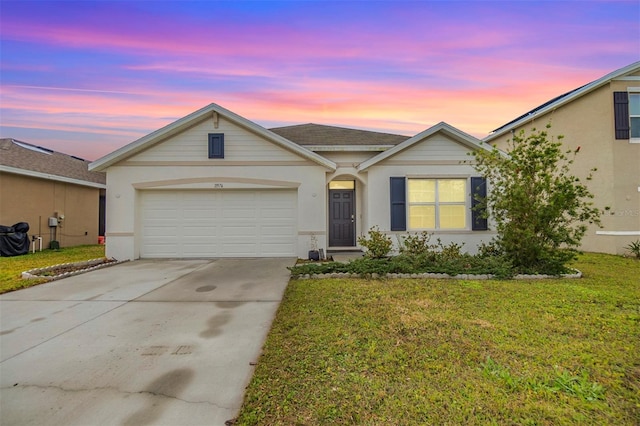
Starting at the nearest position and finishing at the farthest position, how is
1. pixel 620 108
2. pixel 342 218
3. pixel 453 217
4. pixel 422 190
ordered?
pixel 453 217, pixel 422 190, pixel 620 108, pixel 342 218

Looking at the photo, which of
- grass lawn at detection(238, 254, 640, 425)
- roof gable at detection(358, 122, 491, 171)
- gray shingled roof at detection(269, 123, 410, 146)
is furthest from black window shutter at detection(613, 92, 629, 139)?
grass lawn at detection(238, 254, 640, 425)

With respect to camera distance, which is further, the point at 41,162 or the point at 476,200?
the point at 41,162

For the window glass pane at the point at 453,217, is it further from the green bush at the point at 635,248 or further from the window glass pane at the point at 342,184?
the green bush at the point at 635,248

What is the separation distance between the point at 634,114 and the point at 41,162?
24.7 meters

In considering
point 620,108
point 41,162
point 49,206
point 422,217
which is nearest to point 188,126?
point 422,217

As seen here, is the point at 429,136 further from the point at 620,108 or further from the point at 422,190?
the point at 620,108

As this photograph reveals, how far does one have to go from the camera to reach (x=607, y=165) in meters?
10.6

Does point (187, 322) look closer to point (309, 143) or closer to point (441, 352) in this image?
point (441, 352)

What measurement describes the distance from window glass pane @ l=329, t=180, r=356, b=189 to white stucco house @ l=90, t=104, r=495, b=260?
3.95ft

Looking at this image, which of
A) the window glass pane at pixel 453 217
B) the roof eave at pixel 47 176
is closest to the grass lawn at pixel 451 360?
the window glass pane at pixel 453 217

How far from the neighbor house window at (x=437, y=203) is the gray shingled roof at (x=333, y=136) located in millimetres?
2255

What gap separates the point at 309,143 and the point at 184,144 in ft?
13.8

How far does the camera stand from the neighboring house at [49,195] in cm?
1177

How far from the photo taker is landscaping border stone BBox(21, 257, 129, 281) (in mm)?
6832
